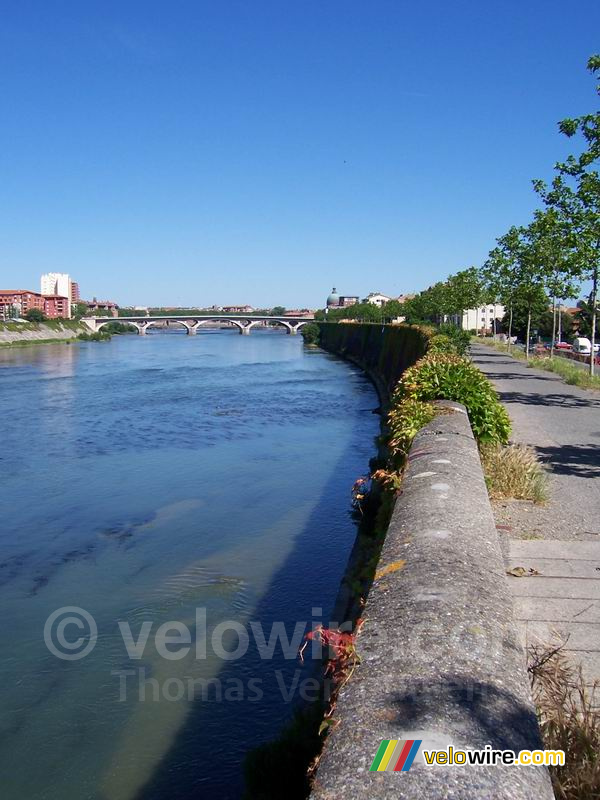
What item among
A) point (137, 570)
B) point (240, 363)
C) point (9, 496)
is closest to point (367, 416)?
point (9, 496)

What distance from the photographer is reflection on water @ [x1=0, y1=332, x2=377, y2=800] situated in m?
5.91

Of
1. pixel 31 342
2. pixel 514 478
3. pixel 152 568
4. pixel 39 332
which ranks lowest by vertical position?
pixel 152 568

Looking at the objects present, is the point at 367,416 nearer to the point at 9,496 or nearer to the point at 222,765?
the point at 9,496

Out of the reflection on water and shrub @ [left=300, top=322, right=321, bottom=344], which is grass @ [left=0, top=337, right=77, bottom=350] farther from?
the reflection on water

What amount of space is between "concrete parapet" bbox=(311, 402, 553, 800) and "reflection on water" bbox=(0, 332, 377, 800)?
9.88ft

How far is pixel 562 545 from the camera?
17.8ft

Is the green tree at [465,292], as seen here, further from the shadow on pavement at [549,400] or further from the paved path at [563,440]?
the shadow on pavement at [549,400]

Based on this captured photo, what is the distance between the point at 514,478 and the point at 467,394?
1.86 m

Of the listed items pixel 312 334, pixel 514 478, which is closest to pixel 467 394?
pixel 514 478

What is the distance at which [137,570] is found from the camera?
33.1ft

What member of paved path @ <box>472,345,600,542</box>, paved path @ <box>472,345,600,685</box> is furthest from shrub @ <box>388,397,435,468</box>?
paved path @ <box>472,345,600,542</box>

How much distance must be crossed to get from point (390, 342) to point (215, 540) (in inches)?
999

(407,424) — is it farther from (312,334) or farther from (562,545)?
(312,334)

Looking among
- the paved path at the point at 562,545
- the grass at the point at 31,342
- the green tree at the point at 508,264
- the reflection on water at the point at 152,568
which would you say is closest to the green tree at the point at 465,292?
the green tree at the point at 508,264
